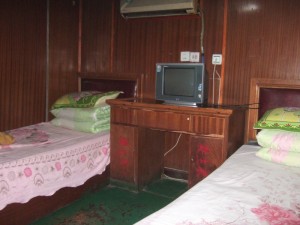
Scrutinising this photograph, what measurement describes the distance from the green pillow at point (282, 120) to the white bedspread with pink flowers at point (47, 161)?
1.42 meters

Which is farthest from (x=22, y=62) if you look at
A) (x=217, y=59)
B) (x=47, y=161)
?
(x=217, y=59)

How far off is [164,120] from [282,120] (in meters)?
0.92

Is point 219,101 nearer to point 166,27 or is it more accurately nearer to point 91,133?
point 166,27

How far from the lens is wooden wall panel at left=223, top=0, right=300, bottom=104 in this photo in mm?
2574

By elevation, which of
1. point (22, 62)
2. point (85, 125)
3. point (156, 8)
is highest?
point (156, 8)

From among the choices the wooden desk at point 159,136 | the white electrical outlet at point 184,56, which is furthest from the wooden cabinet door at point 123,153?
the white electrical outlet at point 184,56

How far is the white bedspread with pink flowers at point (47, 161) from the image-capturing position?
199 centimetres

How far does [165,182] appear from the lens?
10.3 ft

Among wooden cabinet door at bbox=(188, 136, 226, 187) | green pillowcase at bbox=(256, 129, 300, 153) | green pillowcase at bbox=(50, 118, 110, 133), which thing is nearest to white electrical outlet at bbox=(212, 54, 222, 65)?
wooden cabinet door at bbox=(188, 136, 226, 187)

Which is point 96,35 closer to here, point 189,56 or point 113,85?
point 113,85

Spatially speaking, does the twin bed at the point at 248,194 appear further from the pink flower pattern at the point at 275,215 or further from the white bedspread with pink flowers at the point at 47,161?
the white bedspread with pink flowers at the point at 47,161

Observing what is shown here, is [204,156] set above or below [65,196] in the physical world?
above

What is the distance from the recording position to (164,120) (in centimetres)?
256

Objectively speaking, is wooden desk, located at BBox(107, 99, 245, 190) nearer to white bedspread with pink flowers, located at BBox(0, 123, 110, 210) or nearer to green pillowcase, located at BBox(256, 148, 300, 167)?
white bedspread with pink flowers, located at BBox(0, 123, 110, 210)
